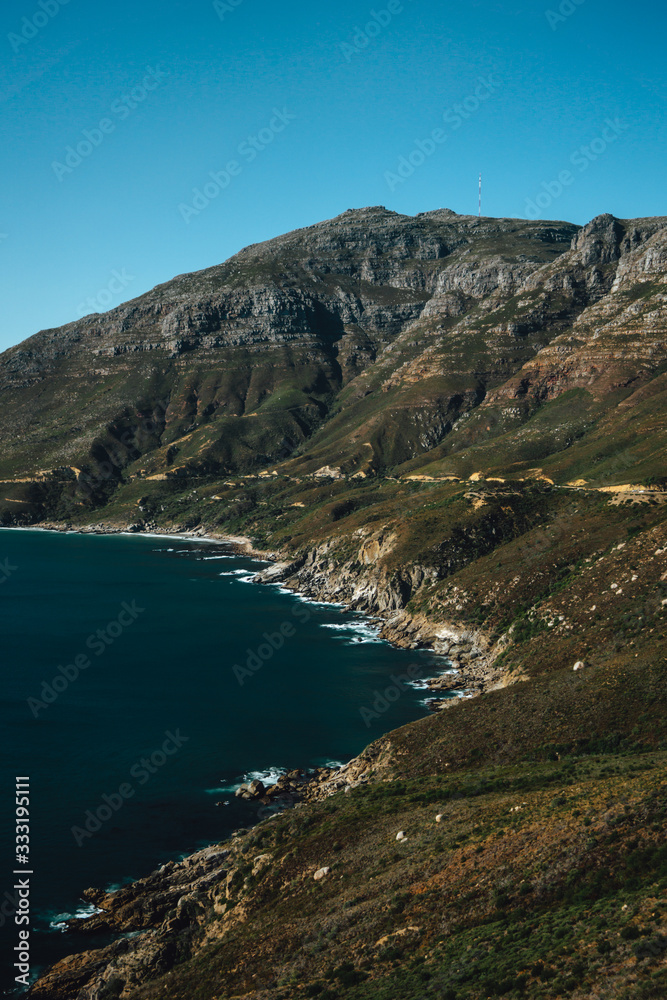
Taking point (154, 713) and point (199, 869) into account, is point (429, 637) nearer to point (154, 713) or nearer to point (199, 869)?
point (154, 713)

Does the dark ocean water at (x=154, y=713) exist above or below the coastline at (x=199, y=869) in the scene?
above

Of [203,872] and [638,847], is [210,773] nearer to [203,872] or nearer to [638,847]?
[203,872]

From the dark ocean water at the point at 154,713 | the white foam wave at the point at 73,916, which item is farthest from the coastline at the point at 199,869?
the dark ocean water at the point at 154,713

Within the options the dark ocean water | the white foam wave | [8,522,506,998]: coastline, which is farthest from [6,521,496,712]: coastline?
the white foam wave

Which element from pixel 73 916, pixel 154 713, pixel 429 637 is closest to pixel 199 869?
pixel 73 916

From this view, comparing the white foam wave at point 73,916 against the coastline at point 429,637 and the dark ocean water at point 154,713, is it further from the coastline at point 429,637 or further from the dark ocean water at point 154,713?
the coastline at point 429,637

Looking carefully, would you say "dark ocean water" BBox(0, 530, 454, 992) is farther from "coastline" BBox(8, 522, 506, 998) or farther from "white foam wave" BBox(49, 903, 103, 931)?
"coastline" BBox(8, 522, 506, 998)

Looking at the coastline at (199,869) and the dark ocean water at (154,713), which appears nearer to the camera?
the coastline at (199,869)

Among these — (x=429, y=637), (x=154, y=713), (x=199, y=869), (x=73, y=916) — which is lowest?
(x=429, y=637)

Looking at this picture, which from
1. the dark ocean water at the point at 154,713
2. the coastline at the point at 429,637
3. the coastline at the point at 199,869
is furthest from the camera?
the coastline at the point at 429,637
